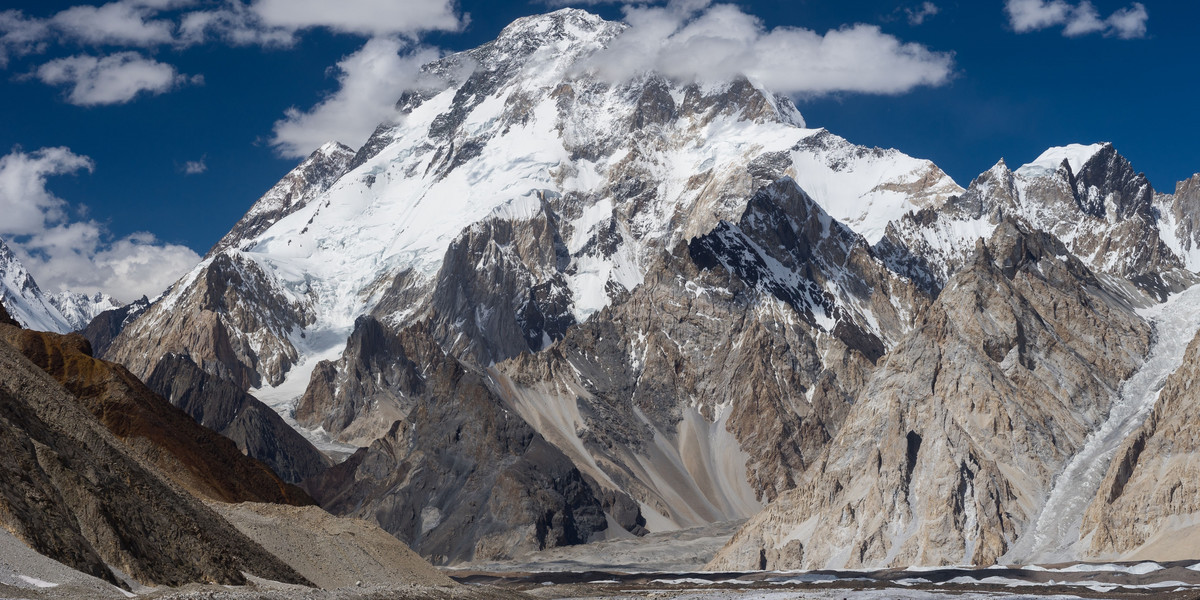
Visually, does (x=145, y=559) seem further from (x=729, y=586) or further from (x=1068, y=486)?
(x=1068, y=486)

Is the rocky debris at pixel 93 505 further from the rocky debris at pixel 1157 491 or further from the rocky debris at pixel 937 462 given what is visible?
the rocky debris at pixel 937 462

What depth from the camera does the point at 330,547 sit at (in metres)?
82.1

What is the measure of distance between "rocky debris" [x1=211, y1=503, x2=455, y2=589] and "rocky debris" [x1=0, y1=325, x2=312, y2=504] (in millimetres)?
7866

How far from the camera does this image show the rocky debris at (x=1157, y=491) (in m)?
128

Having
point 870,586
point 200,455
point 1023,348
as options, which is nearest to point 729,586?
point 870,586

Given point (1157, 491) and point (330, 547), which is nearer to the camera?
A: point (330, 547)

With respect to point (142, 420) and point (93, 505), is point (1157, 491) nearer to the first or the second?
point (142, 420)

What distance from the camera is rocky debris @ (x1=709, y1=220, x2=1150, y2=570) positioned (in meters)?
150

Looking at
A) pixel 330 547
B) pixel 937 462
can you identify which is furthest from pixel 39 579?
pixel 937 462

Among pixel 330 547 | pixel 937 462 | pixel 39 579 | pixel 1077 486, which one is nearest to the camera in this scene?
pixel 39 579

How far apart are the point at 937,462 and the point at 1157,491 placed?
29.0 m

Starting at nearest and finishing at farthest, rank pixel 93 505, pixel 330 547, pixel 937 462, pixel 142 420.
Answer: pixel 93 505 → pixel 330 547 → pixel 142 420 → pixel 937 462

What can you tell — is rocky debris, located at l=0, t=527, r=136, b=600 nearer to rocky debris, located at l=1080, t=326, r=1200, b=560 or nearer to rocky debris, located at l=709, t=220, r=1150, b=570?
rocky debris, located at l=1080, t=326, r=1200, b=560

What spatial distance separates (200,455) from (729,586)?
202ft
